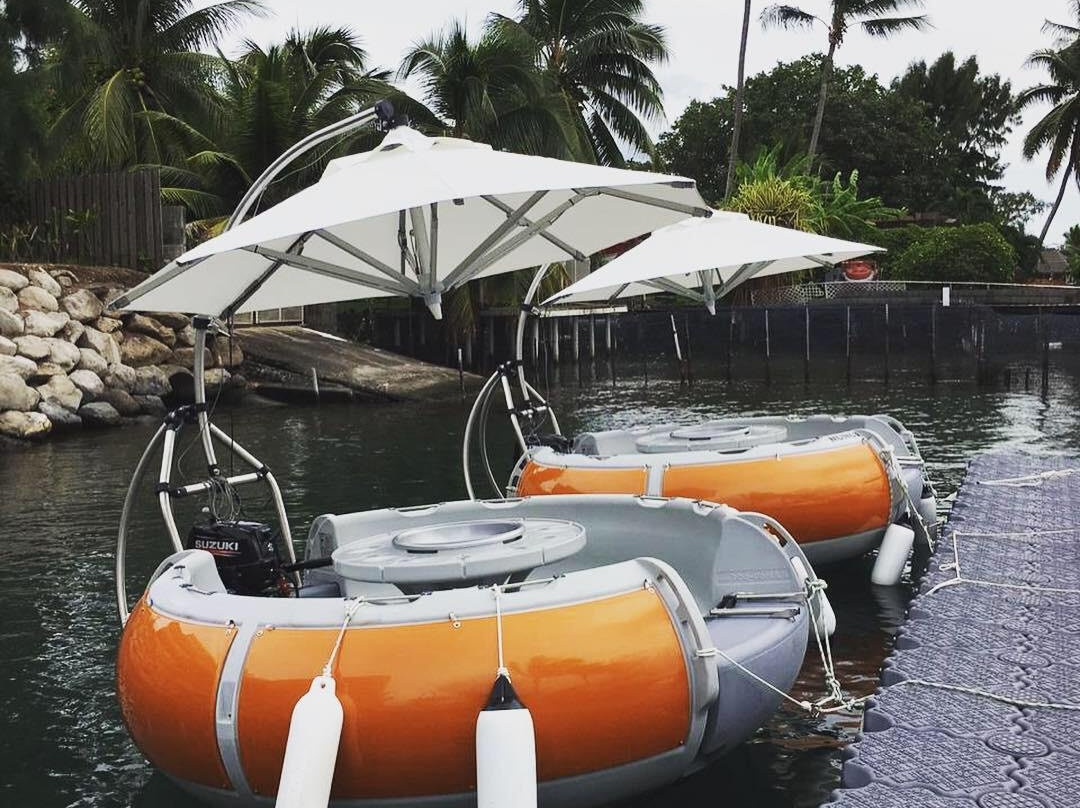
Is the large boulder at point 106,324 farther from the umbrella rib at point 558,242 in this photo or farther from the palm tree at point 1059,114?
the palm tree at point 1059,114

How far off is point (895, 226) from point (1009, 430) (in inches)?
1264

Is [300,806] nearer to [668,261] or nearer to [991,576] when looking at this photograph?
[991,576]

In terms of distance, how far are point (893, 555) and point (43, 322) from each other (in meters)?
18.2

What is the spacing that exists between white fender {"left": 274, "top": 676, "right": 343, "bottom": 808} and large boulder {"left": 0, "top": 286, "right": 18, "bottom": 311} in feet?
65.7

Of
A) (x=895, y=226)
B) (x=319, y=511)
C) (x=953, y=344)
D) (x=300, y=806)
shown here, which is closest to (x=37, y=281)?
(x=319, y=511)

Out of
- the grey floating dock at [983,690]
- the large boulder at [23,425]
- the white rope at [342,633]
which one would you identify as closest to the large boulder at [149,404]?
the large boulder at [23,425]

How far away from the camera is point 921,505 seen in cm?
1119

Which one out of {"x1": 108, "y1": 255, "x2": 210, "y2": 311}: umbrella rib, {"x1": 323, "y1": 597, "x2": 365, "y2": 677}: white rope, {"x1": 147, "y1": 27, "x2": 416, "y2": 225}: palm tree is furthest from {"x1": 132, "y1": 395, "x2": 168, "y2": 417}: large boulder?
{"x1": 323, "y1": 597, "x2": 365, "y2": 677}: white rope

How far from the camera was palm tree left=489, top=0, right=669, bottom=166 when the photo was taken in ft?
118

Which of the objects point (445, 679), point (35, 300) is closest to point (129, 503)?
point (445, 679)

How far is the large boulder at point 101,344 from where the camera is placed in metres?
24.7

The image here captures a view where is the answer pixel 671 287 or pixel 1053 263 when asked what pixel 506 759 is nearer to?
pixel 671 287

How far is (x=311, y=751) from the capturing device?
4.71 meters

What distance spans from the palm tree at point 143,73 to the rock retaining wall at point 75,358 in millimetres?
5903
